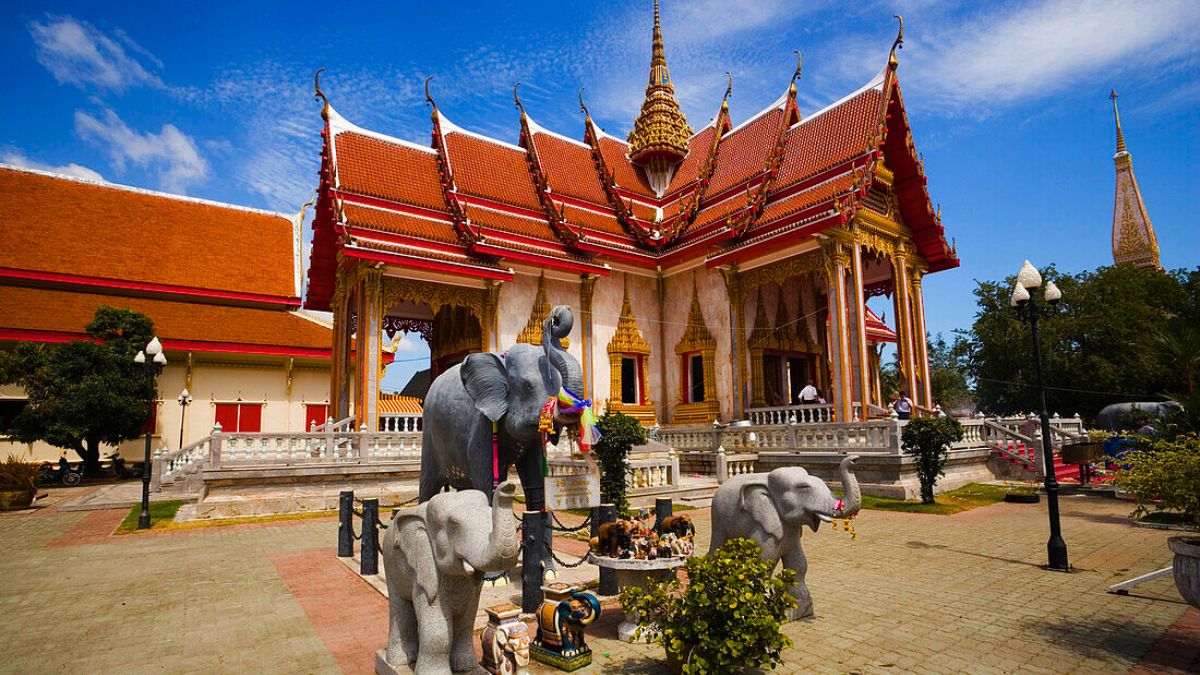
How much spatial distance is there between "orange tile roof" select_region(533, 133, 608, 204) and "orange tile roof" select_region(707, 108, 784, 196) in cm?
385

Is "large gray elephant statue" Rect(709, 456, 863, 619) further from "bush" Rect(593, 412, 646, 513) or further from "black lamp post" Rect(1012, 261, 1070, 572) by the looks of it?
"bush" Rect(593, 412, 646, 513)

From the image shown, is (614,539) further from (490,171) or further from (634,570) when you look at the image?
(490,171)

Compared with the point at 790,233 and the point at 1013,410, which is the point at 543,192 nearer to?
the point at 790,233

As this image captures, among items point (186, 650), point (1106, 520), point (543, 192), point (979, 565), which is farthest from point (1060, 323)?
point (186, 650)

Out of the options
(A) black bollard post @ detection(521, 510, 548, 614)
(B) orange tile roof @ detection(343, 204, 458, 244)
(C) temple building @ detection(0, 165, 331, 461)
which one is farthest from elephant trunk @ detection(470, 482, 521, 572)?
(C) temple building @ detection(0, 165, 331, 461)

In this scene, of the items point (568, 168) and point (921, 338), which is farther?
Result: point (568, 168)

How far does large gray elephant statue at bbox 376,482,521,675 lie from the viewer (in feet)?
10.7

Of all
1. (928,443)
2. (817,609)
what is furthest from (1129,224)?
(817,609)

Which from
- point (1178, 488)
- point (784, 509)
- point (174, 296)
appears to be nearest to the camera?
point (1178, 488)

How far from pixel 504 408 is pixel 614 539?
4.98 feet

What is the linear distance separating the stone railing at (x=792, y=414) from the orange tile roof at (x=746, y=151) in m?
7.27

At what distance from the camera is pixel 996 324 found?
100 feet

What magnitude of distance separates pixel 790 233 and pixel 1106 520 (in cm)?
840

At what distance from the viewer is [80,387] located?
58.9ft
